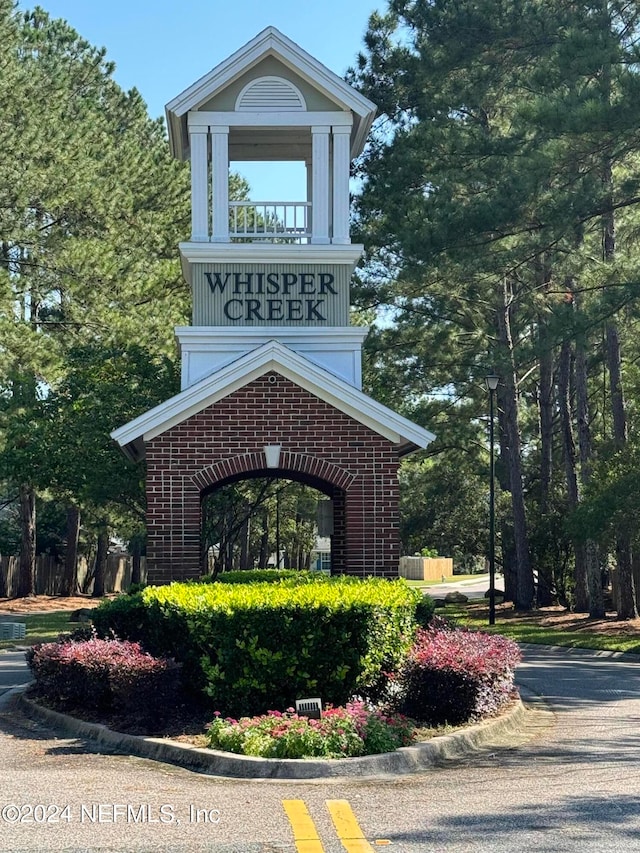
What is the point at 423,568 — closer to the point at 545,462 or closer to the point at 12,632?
the point at 545,462

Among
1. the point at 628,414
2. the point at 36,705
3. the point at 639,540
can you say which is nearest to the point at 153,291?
the point at 628,414

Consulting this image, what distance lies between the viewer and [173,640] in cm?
1245

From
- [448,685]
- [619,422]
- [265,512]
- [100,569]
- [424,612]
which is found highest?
[619,422]

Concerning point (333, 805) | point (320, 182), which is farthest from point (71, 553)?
point (333, 805)

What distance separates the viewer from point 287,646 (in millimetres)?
11234

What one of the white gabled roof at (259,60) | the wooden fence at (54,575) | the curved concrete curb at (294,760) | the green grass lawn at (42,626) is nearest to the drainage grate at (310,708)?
the curved concrete curb at (294,760)

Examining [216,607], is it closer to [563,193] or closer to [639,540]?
[563,193]

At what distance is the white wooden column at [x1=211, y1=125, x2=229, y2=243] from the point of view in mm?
19375

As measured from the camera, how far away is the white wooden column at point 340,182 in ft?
64.2

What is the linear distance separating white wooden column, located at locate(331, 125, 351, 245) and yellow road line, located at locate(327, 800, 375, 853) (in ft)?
41.1

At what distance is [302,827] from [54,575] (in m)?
45.9

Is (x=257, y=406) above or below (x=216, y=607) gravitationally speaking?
above

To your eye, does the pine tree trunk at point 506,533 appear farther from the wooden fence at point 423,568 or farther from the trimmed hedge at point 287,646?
the wooden fence at point 423,568

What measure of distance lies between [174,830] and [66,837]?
26.9 inches
